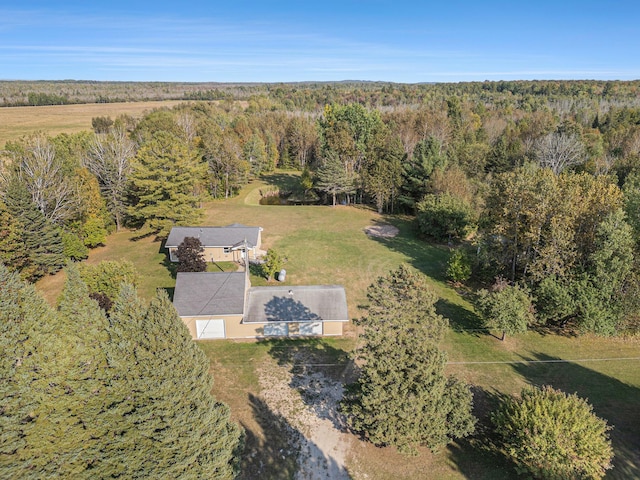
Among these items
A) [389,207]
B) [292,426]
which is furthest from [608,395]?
[389,207]

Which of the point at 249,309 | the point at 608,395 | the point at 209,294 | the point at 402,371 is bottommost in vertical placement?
the point at 608,395

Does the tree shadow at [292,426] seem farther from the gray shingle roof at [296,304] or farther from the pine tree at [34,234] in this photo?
the pine tree at [34,234]

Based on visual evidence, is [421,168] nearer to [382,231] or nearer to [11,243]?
[382,231]

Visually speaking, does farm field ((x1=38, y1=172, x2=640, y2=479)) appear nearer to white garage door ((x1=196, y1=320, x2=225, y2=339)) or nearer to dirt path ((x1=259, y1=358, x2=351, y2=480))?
dirt path ((x1=259, y1=358, x2=351, y2=480))

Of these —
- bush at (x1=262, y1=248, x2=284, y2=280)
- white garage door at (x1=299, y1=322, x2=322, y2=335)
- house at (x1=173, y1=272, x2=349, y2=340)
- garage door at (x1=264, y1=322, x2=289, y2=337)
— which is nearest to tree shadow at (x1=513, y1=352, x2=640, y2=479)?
house at (x1=173, y1=272, x2=349, y2=340)

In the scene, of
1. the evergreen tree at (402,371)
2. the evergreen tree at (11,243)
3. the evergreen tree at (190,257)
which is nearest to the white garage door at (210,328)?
the evergreen tree at (190,257)

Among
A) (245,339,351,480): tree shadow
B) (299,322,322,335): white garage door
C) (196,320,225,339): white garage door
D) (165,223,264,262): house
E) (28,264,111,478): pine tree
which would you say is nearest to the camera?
(28,264,111,478): pine tree

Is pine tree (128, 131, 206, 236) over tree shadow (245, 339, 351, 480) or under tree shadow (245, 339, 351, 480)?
over

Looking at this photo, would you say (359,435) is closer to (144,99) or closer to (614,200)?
(614,200)
